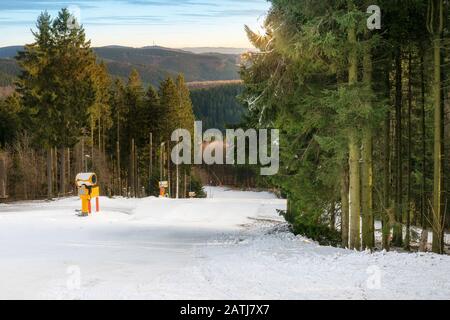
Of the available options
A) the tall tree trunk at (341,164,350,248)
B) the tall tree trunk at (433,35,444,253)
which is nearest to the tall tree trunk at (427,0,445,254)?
the tall tree trunk at (433,35,444,253)

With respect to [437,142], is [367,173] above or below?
below

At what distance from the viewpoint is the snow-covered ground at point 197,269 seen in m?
8.74

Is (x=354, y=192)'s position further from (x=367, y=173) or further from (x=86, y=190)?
(x=86, y=190)

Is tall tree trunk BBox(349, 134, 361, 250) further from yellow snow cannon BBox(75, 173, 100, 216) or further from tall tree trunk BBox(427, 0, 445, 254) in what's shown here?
yellow snow cannon BBox(75, 173, 100, 216)

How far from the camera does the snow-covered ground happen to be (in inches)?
344

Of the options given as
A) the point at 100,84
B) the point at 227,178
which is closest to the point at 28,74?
the point at 100,84

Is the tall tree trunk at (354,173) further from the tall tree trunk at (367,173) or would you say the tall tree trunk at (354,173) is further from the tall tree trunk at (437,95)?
the tall tree trunk at (437,95)

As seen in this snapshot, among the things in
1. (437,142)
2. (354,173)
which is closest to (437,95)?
(437,142)

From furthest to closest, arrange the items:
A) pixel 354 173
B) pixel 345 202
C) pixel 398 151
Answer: pixel 398 151, pixel 345 202, pixel 354 173

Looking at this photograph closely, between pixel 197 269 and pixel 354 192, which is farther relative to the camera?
pixel 354 192

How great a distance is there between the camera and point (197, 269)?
11.0 metres

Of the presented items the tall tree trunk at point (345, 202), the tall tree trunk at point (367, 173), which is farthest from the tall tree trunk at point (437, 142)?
the tall tree trunk at point (345, 202)

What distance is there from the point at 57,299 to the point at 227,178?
425 ft
